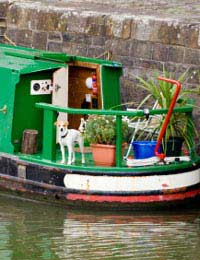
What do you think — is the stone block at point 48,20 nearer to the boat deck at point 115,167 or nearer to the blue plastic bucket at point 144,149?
the boat deck at point 115,167

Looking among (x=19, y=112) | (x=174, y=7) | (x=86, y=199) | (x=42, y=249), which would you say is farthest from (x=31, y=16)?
(x=42, y=249)

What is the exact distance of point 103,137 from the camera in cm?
1379

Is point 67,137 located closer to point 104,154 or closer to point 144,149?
point 104,154

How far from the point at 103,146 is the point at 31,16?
4.09 m

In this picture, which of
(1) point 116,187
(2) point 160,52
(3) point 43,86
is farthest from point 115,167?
(2) point 160,52

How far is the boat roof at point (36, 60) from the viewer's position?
48.1 ft

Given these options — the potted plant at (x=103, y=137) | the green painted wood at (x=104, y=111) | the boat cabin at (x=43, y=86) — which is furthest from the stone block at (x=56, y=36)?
the potted plant at (x=103, y=137)

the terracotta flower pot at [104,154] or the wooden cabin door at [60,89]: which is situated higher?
the wooden cabin door at [60,89]

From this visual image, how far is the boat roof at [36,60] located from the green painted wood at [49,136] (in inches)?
31.0

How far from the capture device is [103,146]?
45.2 ft

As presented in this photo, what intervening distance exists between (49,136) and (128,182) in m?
1.07

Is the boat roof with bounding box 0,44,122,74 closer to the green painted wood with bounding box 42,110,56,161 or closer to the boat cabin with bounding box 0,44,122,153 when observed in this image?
the boat cabin with bounding box 0,44,122,153

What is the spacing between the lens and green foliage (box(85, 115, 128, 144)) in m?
13.8

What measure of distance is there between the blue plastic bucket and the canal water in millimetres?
644
